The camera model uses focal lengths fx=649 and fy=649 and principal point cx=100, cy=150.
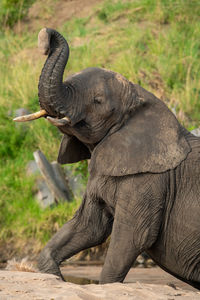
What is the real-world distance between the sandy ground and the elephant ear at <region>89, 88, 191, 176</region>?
34.8 inches

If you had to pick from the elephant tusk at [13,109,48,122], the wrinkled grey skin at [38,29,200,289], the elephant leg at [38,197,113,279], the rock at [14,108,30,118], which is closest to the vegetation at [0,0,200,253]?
the rock at [14,108,30,118]

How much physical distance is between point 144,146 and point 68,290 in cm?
133

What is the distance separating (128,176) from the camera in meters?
4.50

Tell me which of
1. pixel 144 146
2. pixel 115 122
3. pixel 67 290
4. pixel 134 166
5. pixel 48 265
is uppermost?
pixel 115 122

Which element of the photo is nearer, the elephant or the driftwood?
the elephant

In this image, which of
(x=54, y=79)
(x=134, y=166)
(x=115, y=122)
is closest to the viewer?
(x=54, y=79)

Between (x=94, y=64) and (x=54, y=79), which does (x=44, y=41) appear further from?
(x=94, y=64)

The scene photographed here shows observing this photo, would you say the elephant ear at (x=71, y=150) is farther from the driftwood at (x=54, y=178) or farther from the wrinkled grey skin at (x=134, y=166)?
the driftwood at (x=54, y=178)

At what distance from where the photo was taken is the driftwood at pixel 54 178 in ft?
29.4

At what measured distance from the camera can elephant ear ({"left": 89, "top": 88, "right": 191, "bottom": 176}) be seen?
14.8ft

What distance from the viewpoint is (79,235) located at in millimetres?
4988

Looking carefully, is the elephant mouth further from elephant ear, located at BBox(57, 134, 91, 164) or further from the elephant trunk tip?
elephant ear, located at BBox(57, 134, 91, 164)

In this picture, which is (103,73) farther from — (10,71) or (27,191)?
(10,71)

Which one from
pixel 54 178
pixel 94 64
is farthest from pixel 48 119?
pixel 94 64
